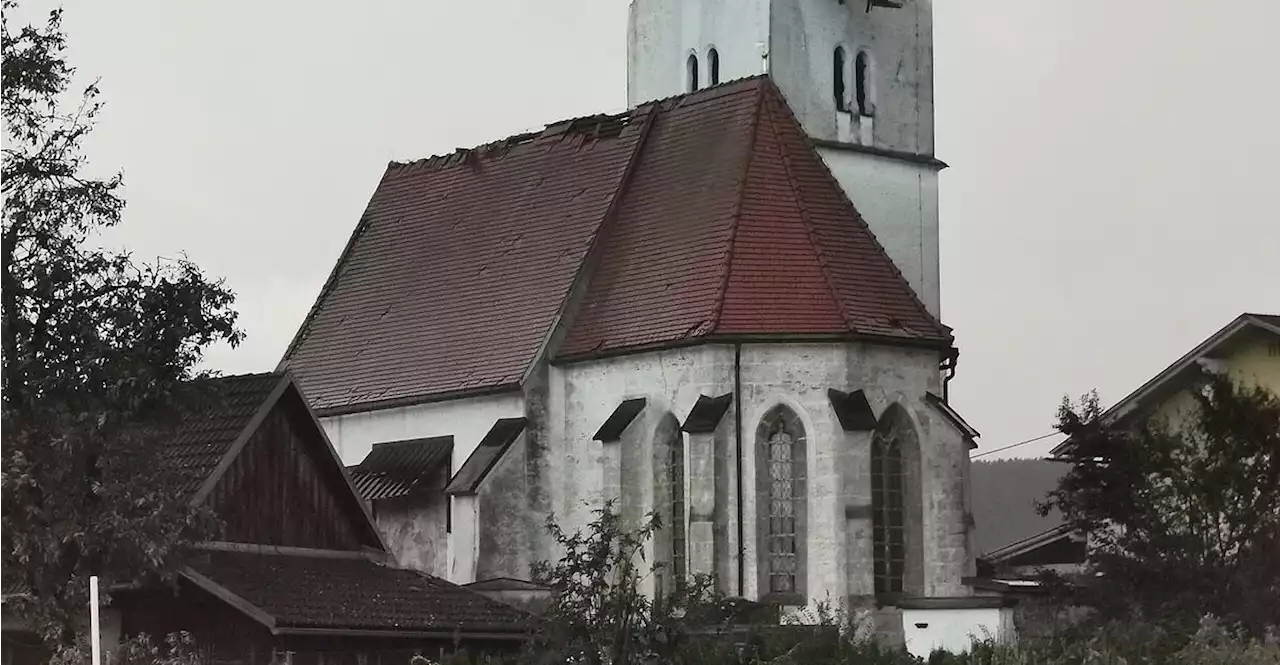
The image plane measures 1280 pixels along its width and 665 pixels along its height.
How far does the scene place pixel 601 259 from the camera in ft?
151

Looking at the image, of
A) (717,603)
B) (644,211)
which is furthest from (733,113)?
(717,603)

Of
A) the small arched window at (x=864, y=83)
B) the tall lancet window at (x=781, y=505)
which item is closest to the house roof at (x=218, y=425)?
the tall lancet window at (x=781, y=505)

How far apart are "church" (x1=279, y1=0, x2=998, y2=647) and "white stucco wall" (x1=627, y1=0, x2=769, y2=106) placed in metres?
8.55

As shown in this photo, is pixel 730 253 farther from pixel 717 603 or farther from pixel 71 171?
pixel 71 171

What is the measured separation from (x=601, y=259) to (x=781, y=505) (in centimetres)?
679

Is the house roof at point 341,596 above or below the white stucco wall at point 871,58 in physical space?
below

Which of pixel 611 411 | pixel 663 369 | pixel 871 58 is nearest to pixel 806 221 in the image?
pixel 663 369

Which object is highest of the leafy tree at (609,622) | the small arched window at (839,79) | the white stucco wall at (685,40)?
the white stucco wall at (685,40)

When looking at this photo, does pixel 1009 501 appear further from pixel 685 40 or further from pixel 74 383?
pixel 74 383

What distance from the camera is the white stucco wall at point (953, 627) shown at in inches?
1540

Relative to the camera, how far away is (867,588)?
41625 millimetres

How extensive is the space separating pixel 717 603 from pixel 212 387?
799 centimetres

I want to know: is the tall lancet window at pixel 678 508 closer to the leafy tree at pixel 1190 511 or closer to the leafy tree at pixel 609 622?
the leafy tree at pixel 1190 511

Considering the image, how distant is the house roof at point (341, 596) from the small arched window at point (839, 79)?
23655mm
